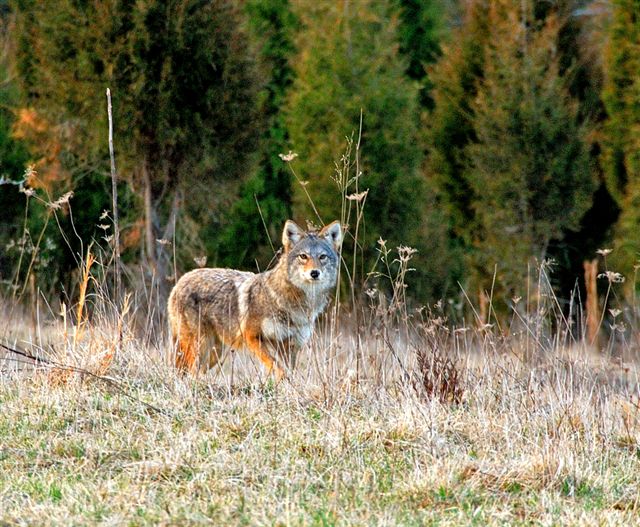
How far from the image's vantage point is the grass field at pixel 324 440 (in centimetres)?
454

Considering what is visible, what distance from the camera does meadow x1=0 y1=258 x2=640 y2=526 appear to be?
4543 millimetres

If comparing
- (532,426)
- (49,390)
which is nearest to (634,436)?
(532,426)

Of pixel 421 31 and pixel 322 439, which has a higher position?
pixel 421 31

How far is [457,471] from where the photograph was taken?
4914 mm

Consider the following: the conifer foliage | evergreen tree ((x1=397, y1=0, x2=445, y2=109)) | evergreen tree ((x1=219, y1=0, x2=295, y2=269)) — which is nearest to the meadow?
the conifer foliage

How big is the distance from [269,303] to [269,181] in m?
14.0

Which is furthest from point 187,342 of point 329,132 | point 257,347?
point 329,132

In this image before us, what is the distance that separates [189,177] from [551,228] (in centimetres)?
695

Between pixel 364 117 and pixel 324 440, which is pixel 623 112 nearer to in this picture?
pixel 364 117

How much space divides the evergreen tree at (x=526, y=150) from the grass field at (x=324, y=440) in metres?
11.9

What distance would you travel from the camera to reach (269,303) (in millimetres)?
8914

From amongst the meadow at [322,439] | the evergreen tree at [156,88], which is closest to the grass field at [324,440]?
the meadow at [322,439]

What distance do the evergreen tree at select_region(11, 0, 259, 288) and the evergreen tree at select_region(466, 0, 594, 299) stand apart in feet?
17.7

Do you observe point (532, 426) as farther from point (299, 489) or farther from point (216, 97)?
point (216, 97)
